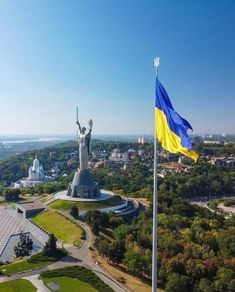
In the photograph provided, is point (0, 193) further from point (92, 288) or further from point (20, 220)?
point (92, 288)

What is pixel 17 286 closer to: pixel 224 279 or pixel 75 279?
pixel 75 279

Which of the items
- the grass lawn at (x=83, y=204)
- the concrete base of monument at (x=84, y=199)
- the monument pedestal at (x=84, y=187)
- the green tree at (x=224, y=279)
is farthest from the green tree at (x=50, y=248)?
the monument pedestal at (x=84, y=187)

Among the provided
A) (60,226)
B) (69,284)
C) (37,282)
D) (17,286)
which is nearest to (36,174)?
(60,226)

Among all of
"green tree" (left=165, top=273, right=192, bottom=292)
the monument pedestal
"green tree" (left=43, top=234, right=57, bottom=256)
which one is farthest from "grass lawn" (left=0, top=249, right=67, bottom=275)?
the monument pedestal

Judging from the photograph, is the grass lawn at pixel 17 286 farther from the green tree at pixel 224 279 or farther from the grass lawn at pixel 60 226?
the green tree at pixel 224 279

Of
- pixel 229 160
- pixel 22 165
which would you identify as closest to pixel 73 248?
pixel 22 165

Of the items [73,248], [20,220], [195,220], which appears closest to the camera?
[73,248]
